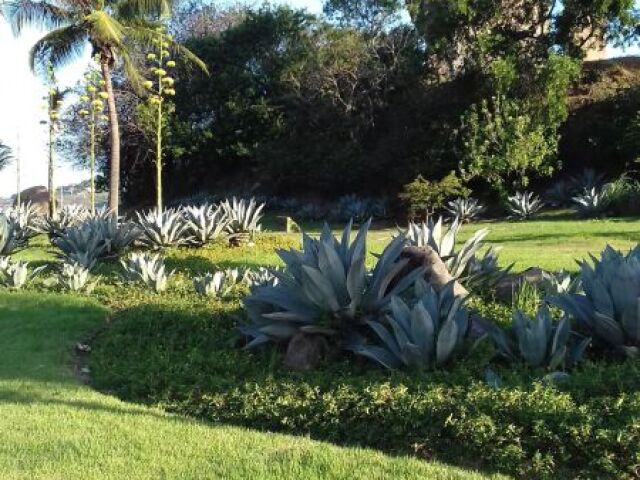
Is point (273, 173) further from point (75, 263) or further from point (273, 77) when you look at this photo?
point (75, 263)

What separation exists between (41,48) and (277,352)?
1968 cm

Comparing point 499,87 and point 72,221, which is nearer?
point 72,221

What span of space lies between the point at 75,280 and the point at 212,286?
237cm

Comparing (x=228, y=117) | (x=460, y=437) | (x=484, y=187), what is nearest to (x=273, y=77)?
(x=228, y=117)

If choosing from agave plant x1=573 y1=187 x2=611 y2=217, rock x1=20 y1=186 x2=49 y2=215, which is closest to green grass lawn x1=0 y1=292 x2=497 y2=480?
agave plant x1=573 y1=187 x2=611 y2=217

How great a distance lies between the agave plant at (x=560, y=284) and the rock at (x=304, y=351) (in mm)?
2328

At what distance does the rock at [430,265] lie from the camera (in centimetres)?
721

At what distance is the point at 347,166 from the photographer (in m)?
30.2

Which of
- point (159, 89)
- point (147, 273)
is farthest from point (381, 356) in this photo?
point (159, 89)

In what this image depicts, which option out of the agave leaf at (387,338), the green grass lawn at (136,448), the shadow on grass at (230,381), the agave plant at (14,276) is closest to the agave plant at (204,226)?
the agave plant at (14,276)

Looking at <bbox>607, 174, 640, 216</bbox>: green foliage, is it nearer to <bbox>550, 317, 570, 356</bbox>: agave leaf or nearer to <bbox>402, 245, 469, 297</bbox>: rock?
<bbox>402, 245, 469, 297</bbox>: rock

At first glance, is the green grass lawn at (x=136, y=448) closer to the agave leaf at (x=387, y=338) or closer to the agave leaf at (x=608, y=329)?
the agave leaf at (x=387, y=338)

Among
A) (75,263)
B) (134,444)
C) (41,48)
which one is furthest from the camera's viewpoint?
(41,48)

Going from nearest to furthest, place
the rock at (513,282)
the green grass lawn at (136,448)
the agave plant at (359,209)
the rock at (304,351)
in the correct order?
the green grass lawn at (136,448) < the rock at (304,351) < the rock at (513,282) < the agave plant at (359,209)
